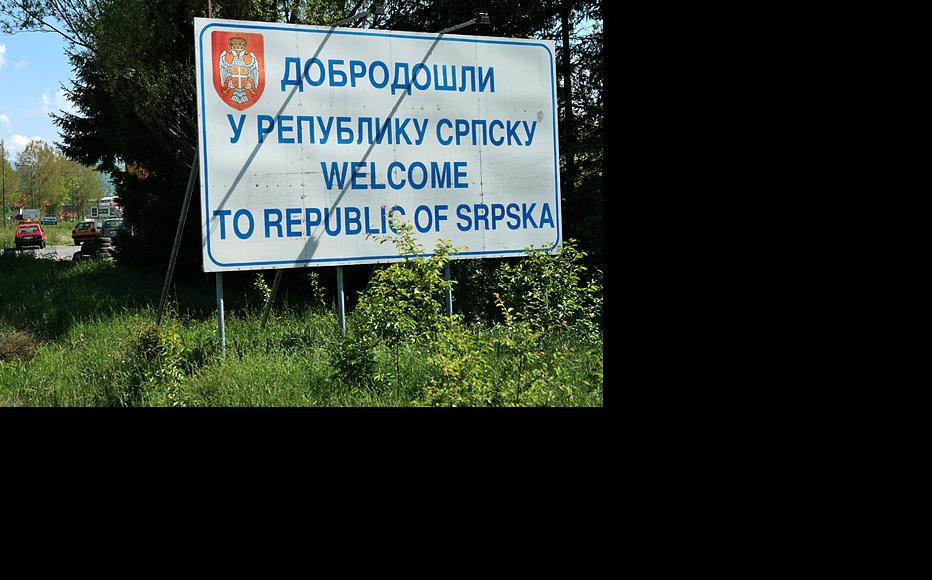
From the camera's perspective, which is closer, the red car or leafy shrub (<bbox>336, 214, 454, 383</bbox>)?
leafy shrub (<bbox>336, 214, 454, 383</bbox>)

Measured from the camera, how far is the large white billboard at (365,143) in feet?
26.9

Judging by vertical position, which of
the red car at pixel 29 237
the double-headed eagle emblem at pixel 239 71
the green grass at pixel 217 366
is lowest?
the green grass at pixel 217 366

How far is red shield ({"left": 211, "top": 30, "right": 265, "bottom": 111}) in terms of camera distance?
26.8 ft

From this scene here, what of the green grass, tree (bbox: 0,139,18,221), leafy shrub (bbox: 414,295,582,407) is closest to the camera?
leafy shrub (bbox: 414,295,582,407)

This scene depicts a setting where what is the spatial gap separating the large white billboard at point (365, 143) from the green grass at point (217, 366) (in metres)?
0.99

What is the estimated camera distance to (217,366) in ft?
26.7

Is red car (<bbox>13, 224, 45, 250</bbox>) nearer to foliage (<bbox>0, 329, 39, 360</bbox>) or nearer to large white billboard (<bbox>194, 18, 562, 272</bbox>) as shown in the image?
foliage (<bbox>0, 329, 39, 360</bbox>)

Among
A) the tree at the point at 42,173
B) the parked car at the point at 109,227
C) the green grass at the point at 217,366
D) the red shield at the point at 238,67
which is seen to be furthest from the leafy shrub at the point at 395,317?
the tree at the point at 42,173

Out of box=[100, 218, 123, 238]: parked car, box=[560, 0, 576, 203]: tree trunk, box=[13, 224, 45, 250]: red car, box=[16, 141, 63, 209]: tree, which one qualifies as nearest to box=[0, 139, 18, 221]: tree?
box=[16, 141, 63, 209]: tree

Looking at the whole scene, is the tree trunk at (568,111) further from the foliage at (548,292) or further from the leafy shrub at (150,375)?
the leafy shrub at (150,375)

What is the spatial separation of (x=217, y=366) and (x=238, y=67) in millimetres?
2957

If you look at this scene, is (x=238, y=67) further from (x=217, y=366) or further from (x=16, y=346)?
(x=16, y=346)

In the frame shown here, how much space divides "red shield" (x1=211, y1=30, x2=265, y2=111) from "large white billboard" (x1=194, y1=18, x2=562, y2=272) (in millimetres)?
11

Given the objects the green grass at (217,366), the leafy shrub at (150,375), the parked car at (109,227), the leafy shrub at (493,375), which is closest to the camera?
the leafy shrub at (493,375)
